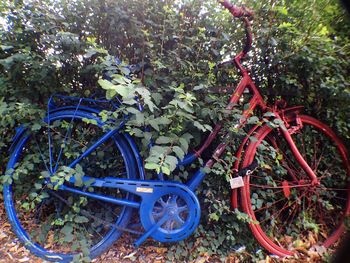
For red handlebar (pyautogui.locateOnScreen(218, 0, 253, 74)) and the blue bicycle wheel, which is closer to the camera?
red handlebar (pyautogui.locateOnScreen(218, 0, 253, 74))

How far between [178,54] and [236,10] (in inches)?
21.3

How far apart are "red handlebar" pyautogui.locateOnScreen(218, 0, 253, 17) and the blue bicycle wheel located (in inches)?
51.0

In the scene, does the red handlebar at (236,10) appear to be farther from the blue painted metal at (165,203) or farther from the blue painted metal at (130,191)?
the blue painted metal at (165,203)

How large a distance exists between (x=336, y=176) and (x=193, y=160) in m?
1.54

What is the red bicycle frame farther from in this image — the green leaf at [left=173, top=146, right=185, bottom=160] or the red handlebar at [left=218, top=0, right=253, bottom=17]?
the green leaf at [left=173, top=146, right=185, bottom=160]

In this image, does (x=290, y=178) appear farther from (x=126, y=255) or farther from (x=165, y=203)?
(x=126, y=255)

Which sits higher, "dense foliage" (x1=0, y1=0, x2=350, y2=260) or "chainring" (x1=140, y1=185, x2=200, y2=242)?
"dense foliage" (x1=0, y1=0, x2=350, y2=260)

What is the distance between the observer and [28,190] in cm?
222

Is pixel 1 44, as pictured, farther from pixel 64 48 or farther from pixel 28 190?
pixel 28 190

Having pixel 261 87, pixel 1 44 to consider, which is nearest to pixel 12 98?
pixel 1 44

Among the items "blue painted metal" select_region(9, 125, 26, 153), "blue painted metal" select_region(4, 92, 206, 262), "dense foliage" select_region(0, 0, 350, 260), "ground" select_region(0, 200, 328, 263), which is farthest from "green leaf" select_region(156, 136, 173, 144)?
"blue painted metal" select_region(9, 125, 26, 153)

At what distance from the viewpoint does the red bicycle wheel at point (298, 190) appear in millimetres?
2227

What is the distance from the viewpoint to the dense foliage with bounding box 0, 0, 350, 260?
191 cm

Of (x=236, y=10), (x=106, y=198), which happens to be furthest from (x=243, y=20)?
(x=106, y=198)
